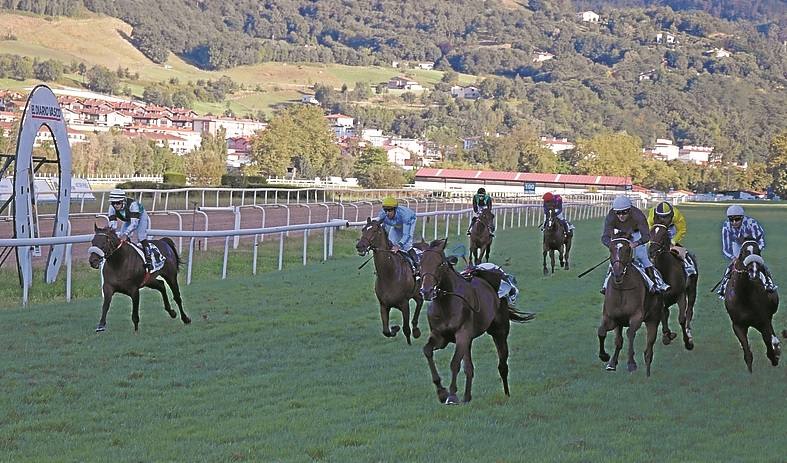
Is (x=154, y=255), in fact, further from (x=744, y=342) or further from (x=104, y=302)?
(x=744, y=342)

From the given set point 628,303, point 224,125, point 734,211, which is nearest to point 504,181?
point 734,211

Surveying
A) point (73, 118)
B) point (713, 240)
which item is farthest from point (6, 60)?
point (713, 240)

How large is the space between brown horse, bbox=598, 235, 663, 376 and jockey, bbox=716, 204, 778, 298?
0.77 metres

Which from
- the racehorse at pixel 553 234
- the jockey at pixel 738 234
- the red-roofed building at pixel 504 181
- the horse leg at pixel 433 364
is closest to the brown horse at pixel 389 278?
the jockey at pixel 738 234

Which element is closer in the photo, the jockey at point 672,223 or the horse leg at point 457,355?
the horse leg at point 457,355

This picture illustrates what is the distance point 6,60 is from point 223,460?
195 m

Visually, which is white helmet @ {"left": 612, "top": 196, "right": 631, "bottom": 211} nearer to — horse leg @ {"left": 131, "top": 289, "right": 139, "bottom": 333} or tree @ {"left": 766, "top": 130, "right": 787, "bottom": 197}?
horse leg @ {"left": 131, "top": 289, "right": 139, "bottom": 333}

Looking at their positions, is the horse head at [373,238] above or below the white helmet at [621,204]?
below

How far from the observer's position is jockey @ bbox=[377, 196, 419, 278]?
1116 cm

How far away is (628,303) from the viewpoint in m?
9.31

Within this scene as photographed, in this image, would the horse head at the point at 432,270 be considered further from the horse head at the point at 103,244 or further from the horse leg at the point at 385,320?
the horse head at the point at 103,244

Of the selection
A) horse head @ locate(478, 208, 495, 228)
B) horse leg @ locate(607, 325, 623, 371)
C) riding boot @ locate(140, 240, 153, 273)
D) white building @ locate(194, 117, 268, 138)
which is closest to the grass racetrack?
horse leg @ locate(607, 325, 623, 371)

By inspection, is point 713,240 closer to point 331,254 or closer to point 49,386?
point 331,254

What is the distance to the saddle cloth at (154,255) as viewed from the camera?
1110 cm
